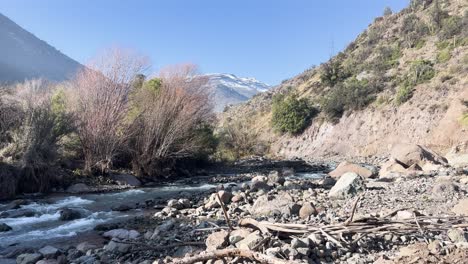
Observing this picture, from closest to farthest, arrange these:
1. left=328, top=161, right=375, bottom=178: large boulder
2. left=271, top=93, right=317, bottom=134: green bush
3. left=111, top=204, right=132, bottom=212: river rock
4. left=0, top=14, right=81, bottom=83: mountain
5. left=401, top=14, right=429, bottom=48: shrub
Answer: left=111, top=204, right=132, bottom=212: river rock
left=328, top=161, right=375, bottom=178: large boulder
left=271, top=93, right=317, bottom=134: green bush
left=401, top=14, right=429, bottom=48: shrub
left=0, top=14, right=81, bottom=83: mountain

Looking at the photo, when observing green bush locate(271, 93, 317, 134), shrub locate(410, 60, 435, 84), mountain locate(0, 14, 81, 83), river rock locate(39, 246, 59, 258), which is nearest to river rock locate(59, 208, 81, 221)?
river rock locate(39, 246, 59, 258)

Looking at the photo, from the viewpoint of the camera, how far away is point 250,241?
6996mm

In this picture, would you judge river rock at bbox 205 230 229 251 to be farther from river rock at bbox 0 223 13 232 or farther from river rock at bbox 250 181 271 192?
river rock at bbox 250 181 271 192

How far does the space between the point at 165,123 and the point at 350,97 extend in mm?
25387

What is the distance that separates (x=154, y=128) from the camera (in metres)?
24.7

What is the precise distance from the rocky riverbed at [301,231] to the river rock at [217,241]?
2 centimetres

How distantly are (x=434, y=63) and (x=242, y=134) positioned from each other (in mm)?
22550

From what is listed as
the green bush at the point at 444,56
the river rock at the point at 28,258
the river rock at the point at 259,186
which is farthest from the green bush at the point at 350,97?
the river rock at the point at 28,258

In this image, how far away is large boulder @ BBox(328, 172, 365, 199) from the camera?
1414 centimetres

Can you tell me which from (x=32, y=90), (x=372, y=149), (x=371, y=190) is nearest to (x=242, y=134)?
(x=372, y=149)

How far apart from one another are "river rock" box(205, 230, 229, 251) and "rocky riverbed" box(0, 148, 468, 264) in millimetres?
20

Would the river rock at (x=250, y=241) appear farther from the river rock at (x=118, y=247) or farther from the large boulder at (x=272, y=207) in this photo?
the large boulder at (x=272, y=207)

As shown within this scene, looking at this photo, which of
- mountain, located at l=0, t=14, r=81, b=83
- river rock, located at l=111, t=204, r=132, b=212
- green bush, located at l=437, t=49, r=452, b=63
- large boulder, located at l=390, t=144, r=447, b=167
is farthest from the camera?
mountain, located at l=0, t=14, r=81, b=83

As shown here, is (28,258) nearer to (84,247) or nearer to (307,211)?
(84,247)
